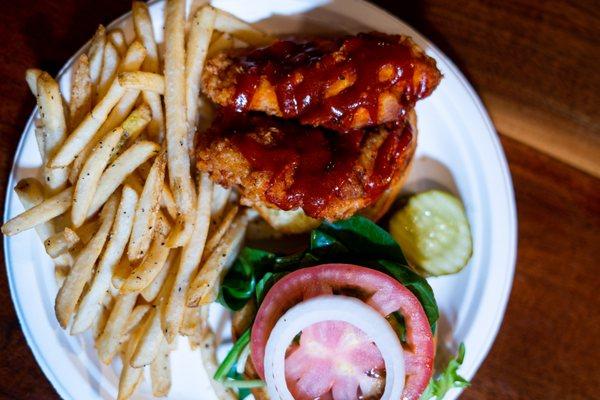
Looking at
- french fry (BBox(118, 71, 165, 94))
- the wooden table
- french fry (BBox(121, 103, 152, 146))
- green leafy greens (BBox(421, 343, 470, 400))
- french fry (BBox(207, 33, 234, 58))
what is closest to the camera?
french fry (BBox(118, 71, 165, 94))

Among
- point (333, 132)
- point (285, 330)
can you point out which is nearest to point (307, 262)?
point (285, 330)

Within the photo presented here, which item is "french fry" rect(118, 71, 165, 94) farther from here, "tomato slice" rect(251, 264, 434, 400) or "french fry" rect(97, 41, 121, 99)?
"tomato slice" rect(251, 264, 434, 400)

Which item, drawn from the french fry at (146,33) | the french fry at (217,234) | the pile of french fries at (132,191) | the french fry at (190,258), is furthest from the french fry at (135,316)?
the french fry at (146,33)

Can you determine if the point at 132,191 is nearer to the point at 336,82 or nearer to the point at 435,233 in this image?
the point at 336,82

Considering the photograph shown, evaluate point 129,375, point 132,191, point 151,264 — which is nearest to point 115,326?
point 129,375

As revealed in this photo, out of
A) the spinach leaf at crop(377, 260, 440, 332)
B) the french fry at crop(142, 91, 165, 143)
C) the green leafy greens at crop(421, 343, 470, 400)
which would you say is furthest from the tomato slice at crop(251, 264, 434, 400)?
the french fry at crop(142, 91, 165, 143)

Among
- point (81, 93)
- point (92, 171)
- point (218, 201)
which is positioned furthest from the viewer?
point (218, 201)

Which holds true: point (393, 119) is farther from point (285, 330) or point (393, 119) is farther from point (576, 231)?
point (576, 231)

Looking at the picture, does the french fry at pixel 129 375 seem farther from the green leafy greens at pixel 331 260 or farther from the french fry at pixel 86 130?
the french fry at pixel 86 130
